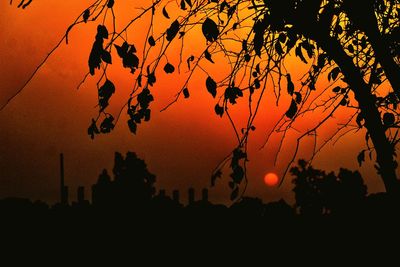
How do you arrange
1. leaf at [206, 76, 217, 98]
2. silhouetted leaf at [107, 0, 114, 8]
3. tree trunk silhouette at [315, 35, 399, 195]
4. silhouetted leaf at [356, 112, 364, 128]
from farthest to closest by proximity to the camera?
silhouetted leaf at [356, 112, 364, 128], tree trunk silhouette at [315, 35, 399, 195], silhouetted leaf at [107, 0, 114, 8], leaf at [206, 76, 217, 98]

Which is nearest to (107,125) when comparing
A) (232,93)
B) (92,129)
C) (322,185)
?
(92,129)

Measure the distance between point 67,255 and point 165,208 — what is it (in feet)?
6.13

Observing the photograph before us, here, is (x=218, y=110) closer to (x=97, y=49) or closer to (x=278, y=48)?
(x=278, y=48)

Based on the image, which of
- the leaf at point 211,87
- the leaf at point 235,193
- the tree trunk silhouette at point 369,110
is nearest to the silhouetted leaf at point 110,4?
the leaf at point 211,87

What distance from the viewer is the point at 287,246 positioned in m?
9.88

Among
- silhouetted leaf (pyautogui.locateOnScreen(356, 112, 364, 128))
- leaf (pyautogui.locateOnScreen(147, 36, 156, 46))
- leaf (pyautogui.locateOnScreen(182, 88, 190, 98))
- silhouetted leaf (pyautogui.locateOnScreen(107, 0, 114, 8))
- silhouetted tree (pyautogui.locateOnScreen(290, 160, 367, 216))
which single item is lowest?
silhouetted leaf (pyautogui.locateOnScreen(356, 112, 364, 128))

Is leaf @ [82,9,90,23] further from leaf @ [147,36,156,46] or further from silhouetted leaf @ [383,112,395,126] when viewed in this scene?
silhouetted leaf @ [383,112,395,126]

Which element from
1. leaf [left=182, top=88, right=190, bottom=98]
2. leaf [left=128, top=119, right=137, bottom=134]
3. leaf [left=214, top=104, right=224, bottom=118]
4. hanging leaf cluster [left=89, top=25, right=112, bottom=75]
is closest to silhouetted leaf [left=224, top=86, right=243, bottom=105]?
leaf [left=214, top=104, right=224, bottom=118]

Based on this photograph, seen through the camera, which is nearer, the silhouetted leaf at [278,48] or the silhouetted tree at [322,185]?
the silhouetted leaf at [278,48]

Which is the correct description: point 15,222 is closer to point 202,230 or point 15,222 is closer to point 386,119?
point 202,230

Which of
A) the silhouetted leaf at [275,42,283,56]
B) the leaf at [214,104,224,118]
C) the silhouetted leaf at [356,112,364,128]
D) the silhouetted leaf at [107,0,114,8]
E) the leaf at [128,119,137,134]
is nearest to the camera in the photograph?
the silhouetted leaf at [107,0,114,8]

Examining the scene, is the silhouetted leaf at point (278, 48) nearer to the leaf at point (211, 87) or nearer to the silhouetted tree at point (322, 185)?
the leaf at point (211, 87)

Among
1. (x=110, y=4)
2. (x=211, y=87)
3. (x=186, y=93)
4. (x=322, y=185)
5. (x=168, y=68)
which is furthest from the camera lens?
(x=322, y=185)

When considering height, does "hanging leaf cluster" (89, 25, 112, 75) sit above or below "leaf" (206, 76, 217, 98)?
above
